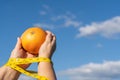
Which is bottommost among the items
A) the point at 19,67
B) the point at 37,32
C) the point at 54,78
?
the point at 54,78

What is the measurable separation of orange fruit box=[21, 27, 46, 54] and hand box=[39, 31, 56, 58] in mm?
104

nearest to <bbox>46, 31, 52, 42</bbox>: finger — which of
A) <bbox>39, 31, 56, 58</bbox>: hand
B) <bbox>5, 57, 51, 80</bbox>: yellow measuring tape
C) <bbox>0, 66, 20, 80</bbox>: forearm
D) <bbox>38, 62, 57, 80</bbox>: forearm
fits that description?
<bbox>39, 31, 56, 58</bbox>: hand

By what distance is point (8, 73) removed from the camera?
735 centimetres

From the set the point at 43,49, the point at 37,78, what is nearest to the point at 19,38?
the point at 43,49

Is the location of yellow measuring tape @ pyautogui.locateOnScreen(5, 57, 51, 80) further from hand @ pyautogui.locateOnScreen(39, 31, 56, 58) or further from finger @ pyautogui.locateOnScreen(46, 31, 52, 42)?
finger @ pyautogui.locateOnScreen(46, 31, 52, 42)

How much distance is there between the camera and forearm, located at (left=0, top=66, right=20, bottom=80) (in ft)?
24.1

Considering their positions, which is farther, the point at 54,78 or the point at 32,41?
the point at 32,41

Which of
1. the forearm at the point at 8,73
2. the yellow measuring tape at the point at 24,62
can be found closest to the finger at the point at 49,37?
the yellow measuring tape at the point at 24,62

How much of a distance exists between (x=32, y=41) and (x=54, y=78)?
1.04 metres

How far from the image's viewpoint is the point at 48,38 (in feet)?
22.1

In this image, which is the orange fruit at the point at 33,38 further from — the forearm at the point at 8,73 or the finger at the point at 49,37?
the forearm at the point at 8,73

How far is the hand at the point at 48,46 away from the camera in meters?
6.40

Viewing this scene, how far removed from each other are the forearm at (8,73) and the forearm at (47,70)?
1320 millimetres

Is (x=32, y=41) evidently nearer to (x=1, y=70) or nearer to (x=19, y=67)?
(x=19, y=67)
